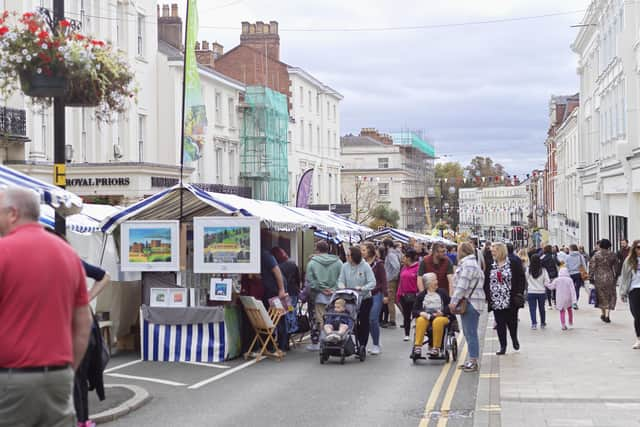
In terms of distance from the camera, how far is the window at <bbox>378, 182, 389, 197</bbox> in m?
96.6

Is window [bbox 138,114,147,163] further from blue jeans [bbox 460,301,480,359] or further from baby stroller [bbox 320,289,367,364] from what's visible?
blue jeans [bbox 460,301,480,359]

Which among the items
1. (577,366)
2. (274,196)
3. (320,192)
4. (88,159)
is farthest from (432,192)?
(577,366)

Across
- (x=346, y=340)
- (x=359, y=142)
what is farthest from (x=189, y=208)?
(x=359, y=142)

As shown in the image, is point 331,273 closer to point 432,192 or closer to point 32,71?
point 32,71

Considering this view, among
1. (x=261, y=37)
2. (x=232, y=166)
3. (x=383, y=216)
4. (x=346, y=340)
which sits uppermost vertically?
(x=261, y=37)

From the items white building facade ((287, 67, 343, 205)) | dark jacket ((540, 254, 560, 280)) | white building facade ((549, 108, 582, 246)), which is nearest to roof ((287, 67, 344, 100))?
white building facade ((287, 67, 343, 205))

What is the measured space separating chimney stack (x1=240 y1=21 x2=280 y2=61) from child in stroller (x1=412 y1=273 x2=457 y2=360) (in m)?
43.0

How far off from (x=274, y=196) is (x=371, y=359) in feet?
122

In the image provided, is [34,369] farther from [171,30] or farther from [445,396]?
[171,30]

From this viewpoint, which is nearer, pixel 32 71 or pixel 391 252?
pixel 32 71

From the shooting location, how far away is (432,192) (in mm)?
119500

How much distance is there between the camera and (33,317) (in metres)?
4.96

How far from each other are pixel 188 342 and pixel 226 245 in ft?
5.37

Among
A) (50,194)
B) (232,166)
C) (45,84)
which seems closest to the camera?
(50,194)
